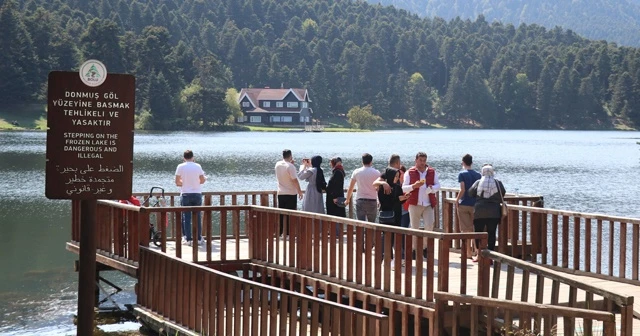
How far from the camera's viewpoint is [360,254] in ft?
40.4

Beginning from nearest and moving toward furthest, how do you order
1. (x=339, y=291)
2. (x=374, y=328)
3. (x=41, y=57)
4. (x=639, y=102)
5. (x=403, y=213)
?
(x=374, y=328), (x=339, y=291), (x=403, y=213), (x=41, y=57), (x=639, y=102)

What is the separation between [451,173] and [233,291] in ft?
149

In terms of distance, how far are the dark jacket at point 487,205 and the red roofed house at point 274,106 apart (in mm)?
165008

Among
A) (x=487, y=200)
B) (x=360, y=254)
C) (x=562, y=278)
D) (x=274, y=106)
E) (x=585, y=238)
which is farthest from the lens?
(x=274, y=106)

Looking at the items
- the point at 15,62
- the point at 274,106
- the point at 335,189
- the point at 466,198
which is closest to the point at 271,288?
the point at 466,198

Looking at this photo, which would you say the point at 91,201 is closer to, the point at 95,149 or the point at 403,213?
the point at 95,149

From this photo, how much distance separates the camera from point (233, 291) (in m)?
11.1

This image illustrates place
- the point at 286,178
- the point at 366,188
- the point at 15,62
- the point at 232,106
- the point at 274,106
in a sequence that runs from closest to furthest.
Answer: the point at 366,188, the point at 286,178, the point at 15,62, the point at 232,106, the point at 274,106

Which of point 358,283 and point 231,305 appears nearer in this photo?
point 231,305

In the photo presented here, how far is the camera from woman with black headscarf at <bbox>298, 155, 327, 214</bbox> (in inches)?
624

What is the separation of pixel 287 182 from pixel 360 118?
15981cm

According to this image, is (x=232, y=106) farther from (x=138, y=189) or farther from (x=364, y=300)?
(x=364, y=300)

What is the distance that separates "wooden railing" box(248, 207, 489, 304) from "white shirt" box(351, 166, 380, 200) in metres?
1.17

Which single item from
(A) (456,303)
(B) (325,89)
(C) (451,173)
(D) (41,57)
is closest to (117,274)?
(A) (456,303)
